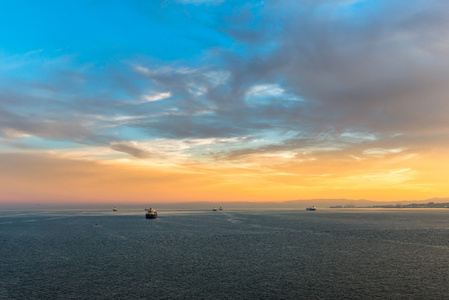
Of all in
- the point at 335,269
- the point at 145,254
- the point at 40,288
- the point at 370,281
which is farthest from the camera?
the point at 145,254

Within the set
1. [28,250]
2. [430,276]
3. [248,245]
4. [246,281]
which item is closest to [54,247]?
[28,250]

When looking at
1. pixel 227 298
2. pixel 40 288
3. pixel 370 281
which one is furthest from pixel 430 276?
pixel 40 288

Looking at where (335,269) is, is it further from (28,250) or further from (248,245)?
(28,250)

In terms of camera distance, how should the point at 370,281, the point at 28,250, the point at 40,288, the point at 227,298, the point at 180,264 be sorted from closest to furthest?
the point at 227,298 < the point at 40,288 < the point at 370,281 < the point at 180,264 < the point at 28,250

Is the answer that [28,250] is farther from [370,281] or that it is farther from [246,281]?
[370,281]

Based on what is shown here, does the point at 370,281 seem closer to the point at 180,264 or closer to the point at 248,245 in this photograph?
the point at 180,264

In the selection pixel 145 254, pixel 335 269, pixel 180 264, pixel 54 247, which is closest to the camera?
pixel 335 269

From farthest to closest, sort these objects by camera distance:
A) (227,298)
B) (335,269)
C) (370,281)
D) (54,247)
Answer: (54,247) < (335,269) < (370,281) < (227,298)

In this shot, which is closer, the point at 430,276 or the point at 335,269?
the point at 430,276
